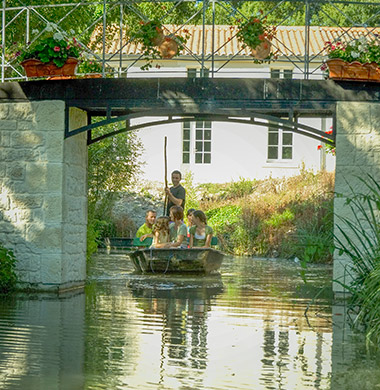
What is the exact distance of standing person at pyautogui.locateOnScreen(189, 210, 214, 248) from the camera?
A: 688 inches

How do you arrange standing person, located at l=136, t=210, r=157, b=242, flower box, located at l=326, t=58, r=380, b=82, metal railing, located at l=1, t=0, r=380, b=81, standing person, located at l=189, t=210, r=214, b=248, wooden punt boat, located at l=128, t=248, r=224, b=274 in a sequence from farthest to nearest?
standing person, located at l=136, t=210, r=157, b=242 < standing person, located at l=189, t=210, r=214, b=248 < wooden punt boat, located at l=128, t=248, r=224, b=274 < metal railing, located at l=1, t=0, r=380, b=81 < flower box, located at l=326, t=58, r=380, b=82

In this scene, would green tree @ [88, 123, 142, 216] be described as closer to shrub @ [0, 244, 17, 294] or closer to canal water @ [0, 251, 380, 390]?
canal water @ [0, 251, 380, 390]

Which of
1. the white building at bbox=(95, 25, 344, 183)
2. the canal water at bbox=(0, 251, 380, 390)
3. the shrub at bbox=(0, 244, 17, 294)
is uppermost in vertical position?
the white building at bbox=(95, 25, 344, 183)

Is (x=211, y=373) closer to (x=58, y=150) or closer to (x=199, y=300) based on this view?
(x=199, y=300)

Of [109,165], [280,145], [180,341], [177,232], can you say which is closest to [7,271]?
[180,341]

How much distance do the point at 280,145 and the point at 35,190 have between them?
19129 millimetres

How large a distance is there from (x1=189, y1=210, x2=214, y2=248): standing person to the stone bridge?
3967 millimetres

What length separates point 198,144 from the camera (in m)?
32.2

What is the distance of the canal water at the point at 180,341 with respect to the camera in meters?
7.54

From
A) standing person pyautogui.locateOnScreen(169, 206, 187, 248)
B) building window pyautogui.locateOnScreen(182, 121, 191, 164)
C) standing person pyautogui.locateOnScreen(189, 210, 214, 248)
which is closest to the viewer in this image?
standing person pyautogui.locateOnScreen(189, 210, 214, 248)

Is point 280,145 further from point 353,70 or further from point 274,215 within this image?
point 353,70

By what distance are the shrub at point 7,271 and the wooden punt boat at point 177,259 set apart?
11.2 feet

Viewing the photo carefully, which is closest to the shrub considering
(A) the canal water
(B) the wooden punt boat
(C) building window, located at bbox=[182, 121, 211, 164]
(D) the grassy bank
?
(A) the canal water

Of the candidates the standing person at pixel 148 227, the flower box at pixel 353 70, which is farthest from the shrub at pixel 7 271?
the flower box at pixel 353 70
